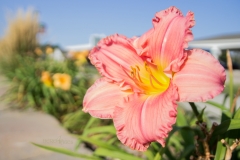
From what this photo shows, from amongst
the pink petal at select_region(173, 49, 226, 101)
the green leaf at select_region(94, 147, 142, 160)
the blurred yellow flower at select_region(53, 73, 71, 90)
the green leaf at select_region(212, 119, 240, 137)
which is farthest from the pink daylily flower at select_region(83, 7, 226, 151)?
the blurred yellow flower at select_region(53, 73, 71, 90)

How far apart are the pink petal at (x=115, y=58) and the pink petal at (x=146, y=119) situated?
0.15m

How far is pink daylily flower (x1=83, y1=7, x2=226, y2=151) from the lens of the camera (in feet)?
2.11

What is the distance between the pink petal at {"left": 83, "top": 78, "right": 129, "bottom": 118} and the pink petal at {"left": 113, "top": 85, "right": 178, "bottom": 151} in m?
0.07

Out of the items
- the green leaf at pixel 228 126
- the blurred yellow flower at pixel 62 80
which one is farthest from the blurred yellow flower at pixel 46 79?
the green leaf at pixel 228 126

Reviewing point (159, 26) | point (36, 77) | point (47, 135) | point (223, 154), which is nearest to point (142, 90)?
point (159, 26)

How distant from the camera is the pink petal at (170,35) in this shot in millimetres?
694

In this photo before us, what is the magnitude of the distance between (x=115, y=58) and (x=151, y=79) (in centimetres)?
16

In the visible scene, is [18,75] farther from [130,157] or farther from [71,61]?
[130,157]

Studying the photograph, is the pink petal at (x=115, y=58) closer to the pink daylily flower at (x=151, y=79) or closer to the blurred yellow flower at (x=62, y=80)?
the pink daylily flower at (x=151, y=79)

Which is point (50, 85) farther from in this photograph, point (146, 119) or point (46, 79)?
point (146, 119)

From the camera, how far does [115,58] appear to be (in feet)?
2.91

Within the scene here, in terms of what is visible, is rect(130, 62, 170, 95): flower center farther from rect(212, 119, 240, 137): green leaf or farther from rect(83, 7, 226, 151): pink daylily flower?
rect(212, 119, 240, 137): green leaf

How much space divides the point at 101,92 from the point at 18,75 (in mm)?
3196

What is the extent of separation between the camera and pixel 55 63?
4.18 meters
